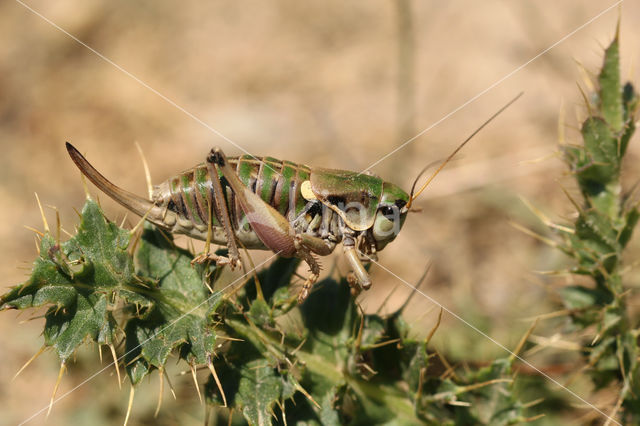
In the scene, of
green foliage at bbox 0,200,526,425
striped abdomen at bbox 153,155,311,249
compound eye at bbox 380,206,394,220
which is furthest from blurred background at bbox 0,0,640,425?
striped abdomen at bbox 153,155,311,249

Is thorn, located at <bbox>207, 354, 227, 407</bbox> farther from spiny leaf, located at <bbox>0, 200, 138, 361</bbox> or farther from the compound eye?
the compound eye

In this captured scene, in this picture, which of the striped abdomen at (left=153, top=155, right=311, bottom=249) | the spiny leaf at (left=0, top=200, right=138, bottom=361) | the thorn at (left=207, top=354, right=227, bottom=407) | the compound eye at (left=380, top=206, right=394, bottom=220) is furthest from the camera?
the compound eye at (left=380, top=206, right=394, bottom=220)

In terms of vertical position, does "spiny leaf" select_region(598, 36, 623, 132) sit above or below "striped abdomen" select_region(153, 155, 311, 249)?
above

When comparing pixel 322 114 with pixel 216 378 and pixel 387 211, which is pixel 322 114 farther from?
pixel 216 378

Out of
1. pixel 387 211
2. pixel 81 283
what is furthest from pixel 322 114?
pixel 81 283

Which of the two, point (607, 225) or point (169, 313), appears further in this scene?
point (607, 225)

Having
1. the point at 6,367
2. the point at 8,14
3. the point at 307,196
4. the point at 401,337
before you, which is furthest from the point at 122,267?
the point at 8,14
